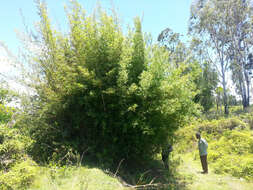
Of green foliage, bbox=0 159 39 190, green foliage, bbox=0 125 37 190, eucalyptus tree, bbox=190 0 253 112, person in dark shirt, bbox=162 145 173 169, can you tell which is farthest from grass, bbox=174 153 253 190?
eucalyptus tree, bbox=190 0 253 112

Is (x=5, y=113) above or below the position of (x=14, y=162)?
above

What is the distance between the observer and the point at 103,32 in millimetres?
5023

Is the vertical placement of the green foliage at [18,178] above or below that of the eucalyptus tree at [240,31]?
below

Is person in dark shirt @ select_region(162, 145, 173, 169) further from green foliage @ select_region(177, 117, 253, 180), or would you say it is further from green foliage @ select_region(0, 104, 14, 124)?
green foliage @ select_region(0, 104, 14, 124)

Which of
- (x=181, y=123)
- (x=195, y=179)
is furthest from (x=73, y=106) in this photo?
(x=195, y=179)

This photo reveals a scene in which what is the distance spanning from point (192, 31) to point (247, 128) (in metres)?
13.7

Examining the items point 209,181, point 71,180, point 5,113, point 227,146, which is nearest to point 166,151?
point 209,181

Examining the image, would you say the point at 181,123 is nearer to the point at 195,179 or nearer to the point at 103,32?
the point at 195,179

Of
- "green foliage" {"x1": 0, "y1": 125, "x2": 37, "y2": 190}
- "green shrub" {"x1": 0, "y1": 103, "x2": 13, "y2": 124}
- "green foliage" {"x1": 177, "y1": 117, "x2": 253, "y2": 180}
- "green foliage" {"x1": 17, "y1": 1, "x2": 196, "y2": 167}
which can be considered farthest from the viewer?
"green foliage" {"x1": 177, "y1": 117, "x2": 253, "y2": 180}

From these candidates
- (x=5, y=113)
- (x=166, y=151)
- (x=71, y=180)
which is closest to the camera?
(x=71, y=180)

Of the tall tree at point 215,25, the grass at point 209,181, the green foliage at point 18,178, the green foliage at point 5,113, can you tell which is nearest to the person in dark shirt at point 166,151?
the grass at point 209,181

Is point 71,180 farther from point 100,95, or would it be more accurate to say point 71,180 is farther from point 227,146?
point 227,146

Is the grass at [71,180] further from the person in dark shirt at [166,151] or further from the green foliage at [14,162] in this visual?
the person in dark shirt at [166,151]

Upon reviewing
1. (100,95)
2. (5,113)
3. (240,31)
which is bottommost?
(5,113)
